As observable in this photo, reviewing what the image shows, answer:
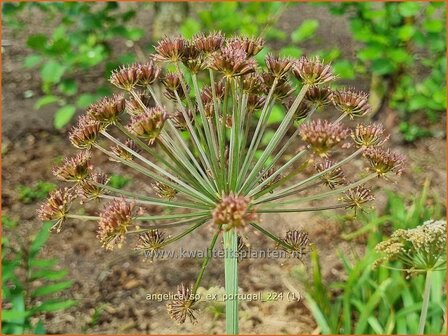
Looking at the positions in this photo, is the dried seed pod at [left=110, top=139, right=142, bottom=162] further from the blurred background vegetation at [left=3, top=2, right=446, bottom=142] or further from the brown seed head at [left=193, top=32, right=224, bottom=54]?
the blurred background vegetation at [left=3, top=2, right=446, bottom=142]

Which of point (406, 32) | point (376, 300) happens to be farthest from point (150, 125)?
point (406, 32)

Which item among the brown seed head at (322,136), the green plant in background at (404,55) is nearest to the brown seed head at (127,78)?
the brown seed head at (322,136)

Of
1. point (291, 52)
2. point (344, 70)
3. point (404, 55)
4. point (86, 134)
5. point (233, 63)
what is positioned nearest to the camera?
point (233, 63)

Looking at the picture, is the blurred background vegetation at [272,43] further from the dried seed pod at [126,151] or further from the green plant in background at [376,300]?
the dried seed pod at [126,151]

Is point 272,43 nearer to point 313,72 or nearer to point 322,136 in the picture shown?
point 313,72

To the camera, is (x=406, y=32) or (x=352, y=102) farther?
(x=406, y=32)

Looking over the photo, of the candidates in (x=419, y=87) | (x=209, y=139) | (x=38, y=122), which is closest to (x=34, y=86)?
(x=38, y=122)
